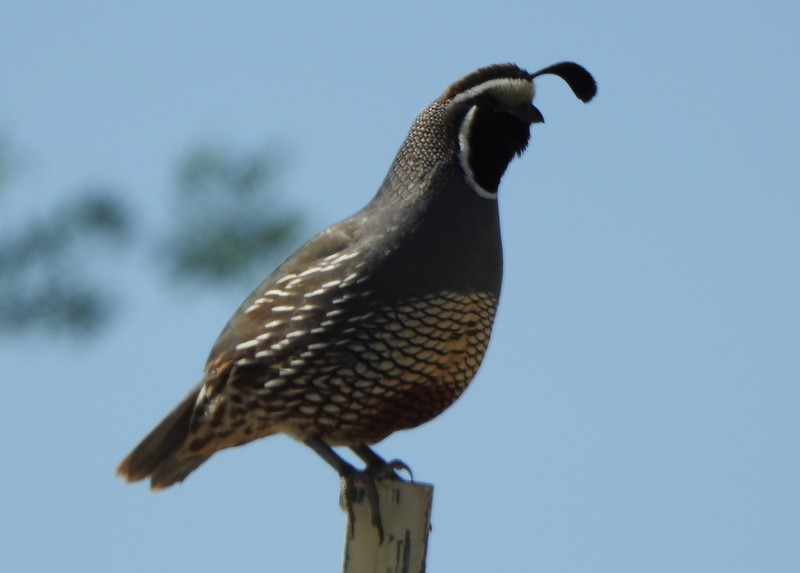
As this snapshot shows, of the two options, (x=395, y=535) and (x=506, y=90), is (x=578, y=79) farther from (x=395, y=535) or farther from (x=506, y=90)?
(x=395, y=535)

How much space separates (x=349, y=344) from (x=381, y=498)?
495 mm

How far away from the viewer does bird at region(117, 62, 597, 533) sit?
411 cm

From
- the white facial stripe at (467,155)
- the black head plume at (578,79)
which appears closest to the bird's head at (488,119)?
the white facial stripe at (467,155)

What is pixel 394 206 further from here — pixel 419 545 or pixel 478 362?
pixel 419 545

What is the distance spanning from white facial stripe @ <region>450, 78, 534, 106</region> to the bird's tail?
118cm

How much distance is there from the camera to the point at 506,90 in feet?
14.3

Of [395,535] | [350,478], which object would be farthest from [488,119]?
[395,535]

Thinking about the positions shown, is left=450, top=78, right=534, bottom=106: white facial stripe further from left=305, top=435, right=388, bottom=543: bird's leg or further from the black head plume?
left=305, top=435, right=388, bottom=543: bird's leg

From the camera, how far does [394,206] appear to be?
427cm

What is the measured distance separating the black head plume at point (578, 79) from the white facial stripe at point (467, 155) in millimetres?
437

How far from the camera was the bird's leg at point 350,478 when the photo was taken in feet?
12.4

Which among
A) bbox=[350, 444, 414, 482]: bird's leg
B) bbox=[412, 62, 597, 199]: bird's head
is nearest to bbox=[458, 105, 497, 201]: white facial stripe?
bbox=[412, 62, 597, 199]: bird's head

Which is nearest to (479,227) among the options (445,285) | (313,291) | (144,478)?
(445,285)

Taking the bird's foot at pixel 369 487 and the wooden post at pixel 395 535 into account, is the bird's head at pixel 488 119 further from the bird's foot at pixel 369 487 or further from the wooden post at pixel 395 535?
the wooden post at pixel 395 535
